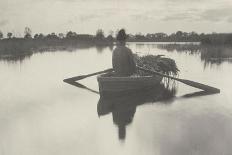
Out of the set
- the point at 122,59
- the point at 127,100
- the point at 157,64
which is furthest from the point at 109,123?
the point at 157,64

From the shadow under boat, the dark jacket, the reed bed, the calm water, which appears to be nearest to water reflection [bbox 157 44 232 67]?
the reed bed

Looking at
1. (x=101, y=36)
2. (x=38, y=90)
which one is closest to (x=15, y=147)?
(x=38, y=90)

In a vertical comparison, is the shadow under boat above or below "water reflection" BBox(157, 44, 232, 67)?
below

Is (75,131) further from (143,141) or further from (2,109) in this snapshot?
(2,109)

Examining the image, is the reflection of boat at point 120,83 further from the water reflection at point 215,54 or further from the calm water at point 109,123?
the water reflection at point 215,54

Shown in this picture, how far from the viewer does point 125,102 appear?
17828 mm

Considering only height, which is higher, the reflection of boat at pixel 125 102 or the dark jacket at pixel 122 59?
the dark jacket at pixel 122 59

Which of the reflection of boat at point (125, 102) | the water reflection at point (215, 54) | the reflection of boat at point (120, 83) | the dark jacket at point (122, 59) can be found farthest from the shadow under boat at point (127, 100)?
the water reflection at point (215, 54)

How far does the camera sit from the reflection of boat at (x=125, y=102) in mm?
14414

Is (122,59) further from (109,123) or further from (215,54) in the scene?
(215,54)

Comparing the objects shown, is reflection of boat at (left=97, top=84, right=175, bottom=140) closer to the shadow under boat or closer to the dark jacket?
the shadow under boat

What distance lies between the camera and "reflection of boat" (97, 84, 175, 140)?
14414 millimetres

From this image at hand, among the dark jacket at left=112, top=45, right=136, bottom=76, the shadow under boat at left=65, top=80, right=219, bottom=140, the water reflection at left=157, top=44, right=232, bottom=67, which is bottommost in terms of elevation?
the shadow under boat at left=65, top=80, right=219, bottom=140

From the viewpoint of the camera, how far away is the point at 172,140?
11.2 meters
